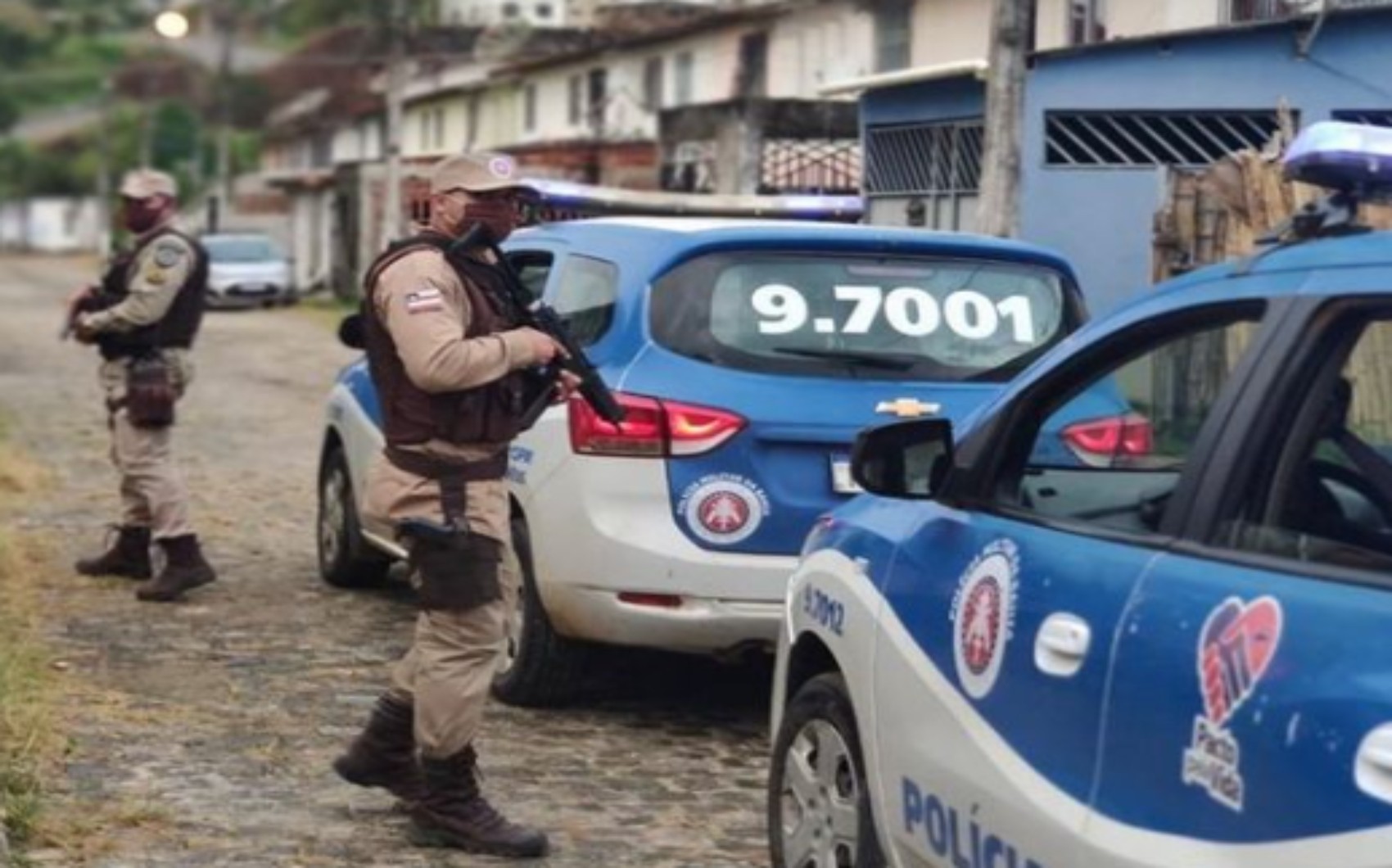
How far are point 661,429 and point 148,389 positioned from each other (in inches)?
135

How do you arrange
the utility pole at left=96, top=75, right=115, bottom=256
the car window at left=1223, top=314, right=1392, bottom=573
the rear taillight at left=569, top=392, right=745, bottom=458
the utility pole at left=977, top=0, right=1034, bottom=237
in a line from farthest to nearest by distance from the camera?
the utility pole at left=96, top=75, right=115, bottom=256 → the utility pole at left=977, top=0, right=1034, bottom=237 → the rear taillight at left=569, top=392, right=745, bottom=458 → the car window at left=1223, top=314, right=1392, bottom=573

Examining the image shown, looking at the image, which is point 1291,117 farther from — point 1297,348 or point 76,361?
point 76,361

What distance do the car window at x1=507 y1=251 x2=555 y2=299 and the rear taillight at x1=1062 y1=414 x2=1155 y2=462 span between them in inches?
140

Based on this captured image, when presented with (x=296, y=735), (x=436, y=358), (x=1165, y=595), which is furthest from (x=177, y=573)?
(x=1165, y=595)

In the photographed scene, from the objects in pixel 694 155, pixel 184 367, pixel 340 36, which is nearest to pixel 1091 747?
pixel 184 367

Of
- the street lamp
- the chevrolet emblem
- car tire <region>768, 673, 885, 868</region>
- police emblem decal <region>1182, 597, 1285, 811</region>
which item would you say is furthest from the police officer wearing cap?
the street lamp

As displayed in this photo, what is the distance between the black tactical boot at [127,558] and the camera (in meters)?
10.2

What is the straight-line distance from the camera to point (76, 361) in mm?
25641

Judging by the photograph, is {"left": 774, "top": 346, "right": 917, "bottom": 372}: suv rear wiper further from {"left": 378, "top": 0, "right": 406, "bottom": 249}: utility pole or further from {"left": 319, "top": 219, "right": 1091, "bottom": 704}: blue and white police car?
{"left": 378, "top": 0, "right": 406, "bottom": 249}: utility pole

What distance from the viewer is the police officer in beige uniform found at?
595cm

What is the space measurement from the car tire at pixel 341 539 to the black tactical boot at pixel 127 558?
0.76 metres

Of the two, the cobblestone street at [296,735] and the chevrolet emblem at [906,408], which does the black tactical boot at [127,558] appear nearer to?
the cobblestone street at [296,735]

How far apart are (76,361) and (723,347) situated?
19.6 m

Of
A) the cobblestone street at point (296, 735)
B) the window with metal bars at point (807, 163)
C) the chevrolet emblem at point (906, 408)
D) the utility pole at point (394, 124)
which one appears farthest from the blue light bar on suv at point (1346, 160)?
the utility pole at point (394, 124)
